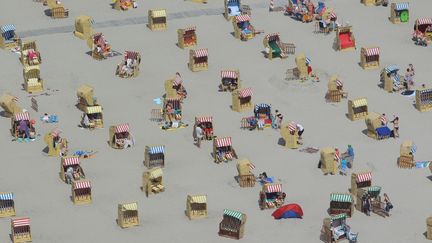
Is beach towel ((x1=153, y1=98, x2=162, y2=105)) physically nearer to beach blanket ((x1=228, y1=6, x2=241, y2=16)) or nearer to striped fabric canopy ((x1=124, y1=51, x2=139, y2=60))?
striped fabric canopy ((x1=124, y1=51, x2=139, y2=60))

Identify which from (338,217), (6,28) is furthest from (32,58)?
(338,217)

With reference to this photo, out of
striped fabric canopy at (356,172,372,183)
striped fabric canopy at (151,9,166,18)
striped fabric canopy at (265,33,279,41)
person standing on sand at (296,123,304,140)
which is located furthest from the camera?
striped fabric canopy at (151,9,166,18)

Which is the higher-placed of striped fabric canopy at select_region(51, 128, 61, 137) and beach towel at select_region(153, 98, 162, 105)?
beach towel at select_region(153, 98, 162, 105)

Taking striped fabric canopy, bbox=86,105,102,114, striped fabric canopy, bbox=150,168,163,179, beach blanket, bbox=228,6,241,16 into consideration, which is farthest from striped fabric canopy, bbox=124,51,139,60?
striped fabric canopy, bbox=150,168,163,179

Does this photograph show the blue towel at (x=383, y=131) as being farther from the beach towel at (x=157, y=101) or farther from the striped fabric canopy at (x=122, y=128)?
the striped fabric canopy at (x=122, y=128)

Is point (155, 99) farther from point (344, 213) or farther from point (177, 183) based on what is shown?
point (344, 213)
